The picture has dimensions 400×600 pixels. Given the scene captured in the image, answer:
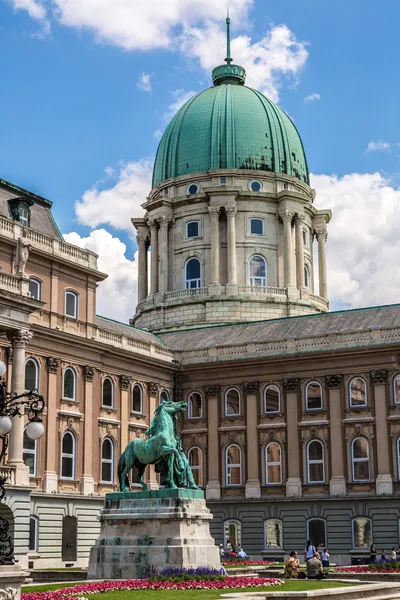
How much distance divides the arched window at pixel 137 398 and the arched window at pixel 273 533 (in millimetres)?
11488

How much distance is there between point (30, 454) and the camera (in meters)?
57.6

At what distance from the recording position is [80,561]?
59.5 m

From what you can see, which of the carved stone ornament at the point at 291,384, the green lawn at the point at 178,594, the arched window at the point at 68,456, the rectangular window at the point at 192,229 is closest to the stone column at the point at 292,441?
the carved stone ornament at the point at 291,384

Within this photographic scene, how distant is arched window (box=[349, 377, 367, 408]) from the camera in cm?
6650

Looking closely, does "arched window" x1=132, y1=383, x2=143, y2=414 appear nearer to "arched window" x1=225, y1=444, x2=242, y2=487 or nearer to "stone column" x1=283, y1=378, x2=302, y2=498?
"arched window" x1=225, y1=444, x2=242, y2=487

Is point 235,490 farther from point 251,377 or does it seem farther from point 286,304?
point 286,304

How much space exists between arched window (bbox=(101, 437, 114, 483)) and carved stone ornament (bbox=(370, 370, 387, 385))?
57.6 ft

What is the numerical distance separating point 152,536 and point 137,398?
31.1m

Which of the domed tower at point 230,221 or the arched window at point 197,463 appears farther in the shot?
the domed tower at point 230,221

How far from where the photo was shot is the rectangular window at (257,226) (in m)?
90.0

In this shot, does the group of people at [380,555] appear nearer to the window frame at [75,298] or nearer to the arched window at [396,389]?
the arched window at [396,389]

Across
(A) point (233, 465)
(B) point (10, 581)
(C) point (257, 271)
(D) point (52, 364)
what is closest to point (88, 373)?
(D) point (52, 364)

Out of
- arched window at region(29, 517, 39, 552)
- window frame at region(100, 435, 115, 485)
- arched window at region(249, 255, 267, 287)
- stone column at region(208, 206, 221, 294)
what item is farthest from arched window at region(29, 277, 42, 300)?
arched window at region(249, 255, 267, 287)

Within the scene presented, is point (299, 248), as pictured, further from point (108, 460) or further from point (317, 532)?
point (108, 460)
